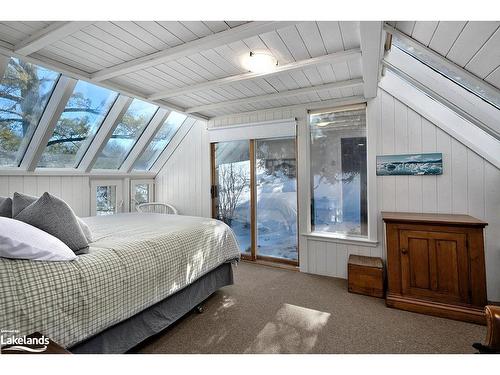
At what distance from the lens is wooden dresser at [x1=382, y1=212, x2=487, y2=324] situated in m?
2.21

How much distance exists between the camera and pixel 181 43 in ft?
6.42

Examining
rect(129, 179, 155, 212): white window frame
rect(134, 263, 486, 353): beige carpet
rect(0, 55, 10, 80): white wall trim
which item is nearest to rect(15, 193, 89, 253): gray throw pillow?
rect(134, 263, 486, 353): beige carpet

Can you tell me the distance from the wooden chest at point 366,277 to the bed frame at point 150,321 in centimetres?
152

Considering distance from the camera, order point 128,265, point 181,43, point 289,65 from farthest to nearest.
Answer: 1. point 289,65
2. point 181,43
3. point 128,265

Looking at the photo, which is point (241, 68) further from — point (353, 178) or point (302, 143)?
point (353, 178)

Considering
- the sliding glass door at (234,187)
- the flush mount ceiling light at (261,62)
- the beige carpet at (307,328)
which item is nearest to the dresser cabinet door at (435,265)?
the beige carpet at (307,328)

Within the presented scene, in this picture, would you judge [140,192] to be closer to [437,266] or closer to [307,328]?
[307,328]

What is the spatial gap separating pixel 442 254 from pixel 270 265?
2.19 metres

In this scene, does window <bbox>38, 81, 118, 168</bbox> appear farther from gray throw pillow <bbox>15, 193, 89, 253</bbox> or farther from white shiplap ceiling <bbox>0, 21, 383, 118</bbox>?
gray throw pillow <bbox>15, 193, 89, 253</bbox>

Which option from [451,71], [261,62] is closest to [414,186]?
[451,71]

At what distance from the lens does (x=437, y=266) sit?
2.33 m

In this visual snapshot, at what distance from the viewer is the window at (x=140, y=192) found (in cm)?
450

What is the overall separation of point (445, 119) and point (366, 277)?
193 cm

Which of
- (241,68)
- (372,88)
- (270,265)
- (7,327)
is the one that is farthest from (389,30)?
(270,265)
